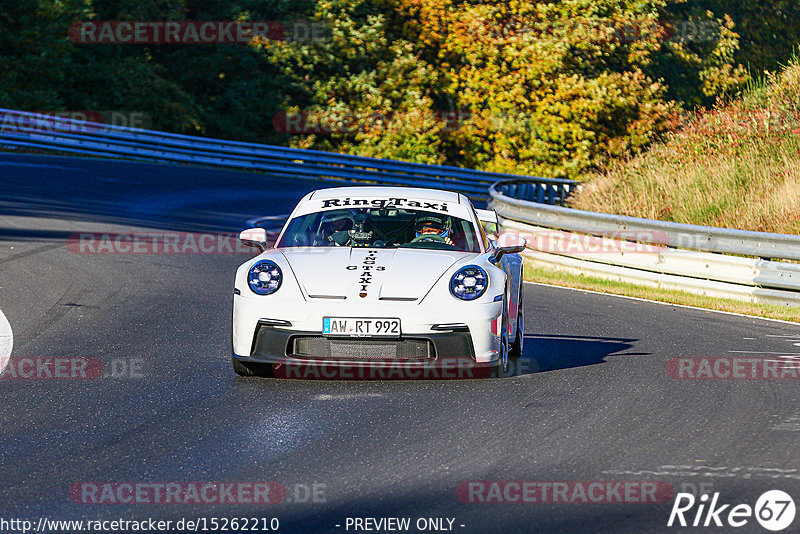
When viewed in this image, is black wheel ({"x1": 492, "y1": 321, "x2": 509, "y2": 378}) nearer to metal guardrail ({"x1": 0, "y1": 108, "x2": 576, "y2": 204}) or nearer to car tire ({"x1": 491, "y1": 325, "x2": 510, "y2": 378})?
car tire ({"x1": 491, "y1": 325, "x2": 510, "y2": 378})

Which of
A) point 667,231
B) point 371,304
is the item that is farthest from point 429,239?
point 667,231

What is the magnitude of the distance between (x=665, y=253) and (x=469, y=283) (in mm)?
7223

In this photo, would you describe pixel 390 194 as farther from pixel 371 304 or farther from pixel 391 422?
pixel 391 422

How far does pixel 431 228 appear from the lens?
9.50 meters

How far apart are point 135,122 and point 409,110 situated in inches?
347

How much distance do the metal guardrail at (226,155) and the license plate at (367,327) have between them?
20.4 meters

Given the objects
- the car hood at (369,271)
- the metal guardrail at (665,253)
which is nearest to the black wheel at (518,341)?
the car hood at (369,271)

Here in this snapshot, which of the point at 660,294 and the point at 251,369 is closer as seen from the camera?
the point at 251,369

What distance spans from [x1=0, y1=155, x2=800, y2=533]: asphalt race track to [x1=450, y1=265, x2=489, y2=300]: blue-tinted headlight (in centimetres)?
64

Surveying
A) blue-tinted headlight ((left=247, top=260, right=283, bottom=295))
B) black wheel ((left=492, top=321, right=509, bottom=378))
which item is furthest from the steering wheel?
blue-tinted headlight ((left=247, top=260, right=283, bottom=295))

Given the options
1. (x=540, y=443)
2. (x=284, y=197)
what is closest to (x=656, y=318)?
(x=540, y=443)

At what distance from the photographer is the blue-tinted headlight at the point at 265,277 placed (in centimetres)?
823

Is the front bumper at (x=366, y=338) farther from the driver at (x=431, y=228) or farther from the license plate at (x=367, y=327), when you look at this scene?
the driver at (x=431, y=228)

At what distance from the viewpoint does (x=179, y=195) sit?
23.9 m
